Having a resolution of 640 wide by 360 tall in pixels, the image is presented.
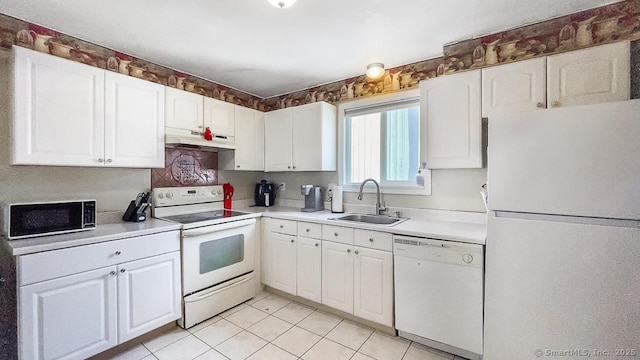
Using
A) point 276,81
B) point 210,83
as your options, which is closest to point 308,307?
point 276,81

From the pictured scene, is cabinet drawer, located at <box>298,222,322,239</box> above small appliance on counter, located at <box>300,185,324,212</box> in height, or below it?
below

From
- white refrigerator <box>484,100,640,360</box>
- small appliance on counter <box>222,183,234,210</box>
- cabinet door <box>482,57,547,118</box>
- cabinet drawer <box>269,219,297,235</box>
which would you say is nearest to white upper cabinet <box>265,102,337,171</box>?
small appliance on counter <box>222,183,234,210</box>

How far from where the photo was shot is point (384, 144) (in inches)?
107

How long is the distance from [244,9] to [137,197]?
1.75 m

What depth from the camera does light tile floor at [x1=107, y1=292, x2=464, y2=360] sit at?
5.96 ft

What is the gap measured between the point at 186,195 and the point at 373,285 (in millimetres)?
2049

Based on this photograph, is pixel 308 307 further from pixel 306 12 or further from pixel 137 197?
pixel 306 12

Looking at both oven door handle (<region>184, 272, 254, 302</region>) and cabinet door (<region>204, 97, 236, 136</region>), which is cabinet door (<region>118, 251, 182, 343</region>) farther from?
cabinet door (<region>204, 97, 236, 136</region>)

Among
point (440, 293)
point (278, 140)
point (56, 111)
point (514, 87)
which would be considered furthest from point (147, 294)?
point (514, 87)

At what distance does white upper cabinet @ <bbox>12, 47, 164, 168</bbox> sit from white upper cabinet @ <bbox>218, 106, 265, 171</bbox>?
2.52 ft

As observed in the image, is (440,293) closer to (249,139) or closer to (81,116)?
(249,139)

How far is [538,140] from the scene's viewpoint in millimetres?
1423

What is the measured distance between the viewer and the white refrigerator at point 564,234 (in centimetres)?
124

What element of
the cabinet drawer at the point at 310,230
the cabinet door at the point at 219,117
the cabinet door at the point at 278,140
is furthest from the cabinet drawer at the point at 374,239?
the cabinet door at the point at 219,117
